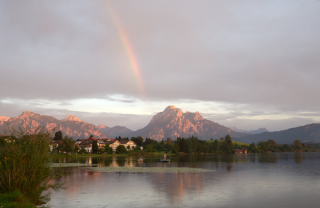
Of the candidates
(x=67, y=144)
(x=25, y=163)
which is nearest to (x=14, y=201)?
(x=25, y=163)

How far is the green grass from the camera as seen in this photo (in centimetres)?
2333

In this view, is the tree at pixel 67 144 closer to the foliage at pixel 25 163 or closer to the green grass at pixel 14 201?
the foliage at pixel 25 163

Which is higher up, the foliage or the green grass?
the foliage

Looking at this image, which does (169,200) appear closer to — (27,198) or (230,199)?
(230,199)

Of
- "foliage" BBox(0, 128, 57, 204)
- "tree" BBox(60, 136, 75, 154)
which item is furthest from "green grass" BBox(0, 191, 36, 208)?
"tree" BBox(60, 136, 75, 154)

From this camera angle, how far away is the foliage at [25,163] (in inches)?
1037

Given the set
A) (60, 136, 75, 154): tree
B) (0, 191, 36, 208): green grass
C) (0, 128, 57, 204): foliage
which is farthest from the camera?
(60, 136, 75, 154): tree

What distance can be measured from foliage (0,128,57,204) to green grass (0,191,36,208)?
88cm

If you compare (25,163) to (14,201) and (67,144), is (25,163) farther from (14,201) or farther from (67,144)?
(67,144)

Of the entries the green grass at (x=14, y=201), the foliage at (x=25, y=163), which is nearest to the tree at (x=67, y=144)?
the foliage at (x=25, y=163)

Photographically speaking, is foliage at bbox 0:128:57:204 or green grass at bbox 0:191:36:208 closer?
green grass at bbox 0:191:36:208

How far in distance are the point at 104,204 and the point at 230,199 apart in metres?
12.9

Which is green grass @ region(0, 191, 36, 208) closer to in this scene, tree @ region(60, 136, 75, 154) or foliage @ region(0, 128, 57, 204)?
foliage @ region(0, 128, 57, 204)

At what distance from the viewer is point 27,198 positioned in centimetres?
2681
